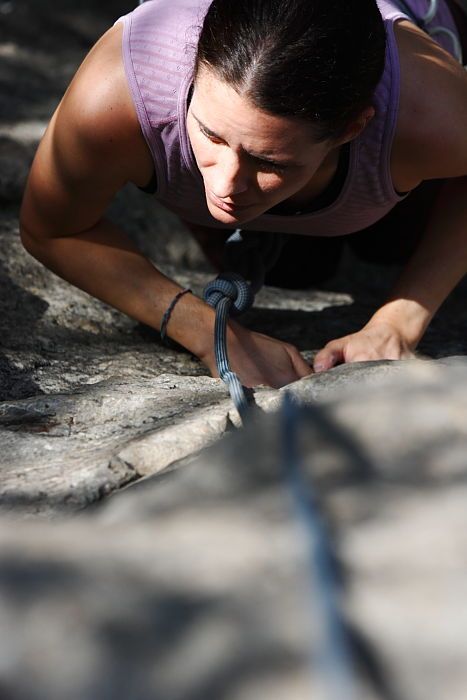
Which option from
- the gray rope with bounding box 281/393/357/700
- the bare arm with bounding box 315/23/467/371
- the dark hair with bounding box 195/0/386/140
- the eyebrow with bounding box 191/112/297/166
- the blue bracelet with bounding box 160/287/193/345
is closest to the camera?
the gray rope with bounding box 281/393/357/700

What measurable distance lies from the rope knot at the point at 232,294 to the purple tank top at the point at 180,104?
0.44ft

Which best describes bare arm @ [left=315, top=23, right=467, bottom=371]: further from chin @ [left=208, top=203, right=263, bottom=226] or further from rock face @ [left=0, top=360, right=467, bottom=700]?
rock face @ [left=0, top=360, right=467, bottom=700]

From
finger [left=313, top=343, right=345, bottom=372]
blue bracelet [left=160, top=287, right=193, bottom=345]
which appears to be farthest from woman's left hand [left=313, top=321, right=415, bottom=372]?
blue bracelet [left=160, top=287, right=193, bottom=345]

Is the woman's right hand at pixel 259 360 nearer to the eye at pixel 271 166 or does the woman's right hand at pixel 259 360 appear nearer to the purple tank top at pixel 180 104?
the purple tank top at pixel 180 104

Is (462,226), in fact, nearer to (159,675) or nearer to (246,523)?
(246,523)

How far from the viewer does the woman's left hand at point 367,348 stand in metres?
1.46

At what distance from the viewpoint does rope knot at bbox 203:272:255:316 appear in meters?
1.50

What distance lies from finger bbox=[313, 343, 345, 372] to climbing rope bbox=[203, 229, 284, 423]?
0.15 metres

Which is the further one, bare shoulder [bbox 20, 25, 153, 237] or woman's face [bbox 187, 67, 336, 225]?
bare shoulder [bbox 20, 25, 153, 237]

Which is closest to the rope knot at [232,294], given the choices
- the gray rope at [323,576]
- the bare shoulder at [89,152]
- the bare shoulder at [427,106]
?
the bare shoulder at [89,152]

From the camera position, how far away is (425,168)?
1.50 m

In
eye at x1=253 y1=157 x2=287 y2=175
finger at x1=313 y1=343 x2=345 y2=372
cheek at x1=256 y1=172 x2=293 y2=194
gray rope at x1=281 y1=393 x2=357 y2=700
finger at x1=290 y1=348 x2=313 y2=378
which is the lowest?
finger at x1=290 y1=348 x2=313 y2=378

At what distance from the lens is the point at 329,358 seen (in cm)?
146

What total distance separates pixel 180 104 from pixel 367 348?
0.50m
